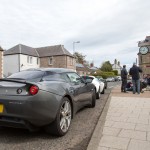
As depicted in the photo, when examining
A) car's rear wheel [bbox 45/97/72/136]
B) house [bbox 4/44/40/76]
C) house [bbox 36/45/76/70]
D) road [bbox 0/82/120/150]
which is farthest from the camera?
house [bbox 36/45/76/70]

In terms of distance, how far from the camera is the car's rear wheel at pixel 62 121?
3740mm

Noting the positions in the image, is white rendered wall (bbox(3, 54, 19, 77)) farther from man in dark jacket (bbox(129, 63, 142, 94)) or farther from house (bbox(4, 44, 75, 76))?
man in dark jacket (bbox(129, 63, 142, 94))

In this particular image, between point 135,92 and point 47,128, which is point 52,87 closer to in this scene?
point 47,128

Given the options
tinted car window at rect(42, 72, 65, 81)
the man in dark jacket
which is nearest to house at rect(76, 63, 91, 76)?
the man in dark jacket

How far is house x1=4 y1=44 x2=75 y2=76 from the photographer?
37.6 m

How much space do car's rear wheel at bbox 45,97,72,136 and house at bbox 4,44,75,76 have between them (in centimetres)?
3429

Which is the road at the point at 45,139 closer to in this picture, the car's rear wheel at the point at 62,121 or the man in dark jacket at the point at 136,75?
the car's rear wheel at the point at 62,121

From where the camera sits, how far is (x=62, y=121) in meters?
3.98

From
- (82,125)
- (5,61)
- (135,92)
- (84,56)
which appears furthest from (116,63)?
(82,125)

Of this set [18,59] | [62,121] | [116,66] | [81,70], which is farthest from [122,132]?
[116,66]

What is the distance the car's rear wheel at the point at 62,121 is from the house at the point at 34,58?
34.3 meters

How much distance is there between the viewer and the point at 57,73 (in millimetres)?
4672

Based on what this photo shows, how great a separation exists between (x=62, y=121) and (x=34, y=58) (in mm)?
38650

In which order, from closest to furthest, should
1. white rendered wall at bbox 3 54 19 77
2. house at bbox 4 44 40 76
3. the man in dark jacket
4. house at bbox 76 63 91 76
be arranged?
the man in dark jacket
house at bbox 4 44 40 76
white rendered wall at bbox 3 54 19 77
house at bbox 76 63 91 76
